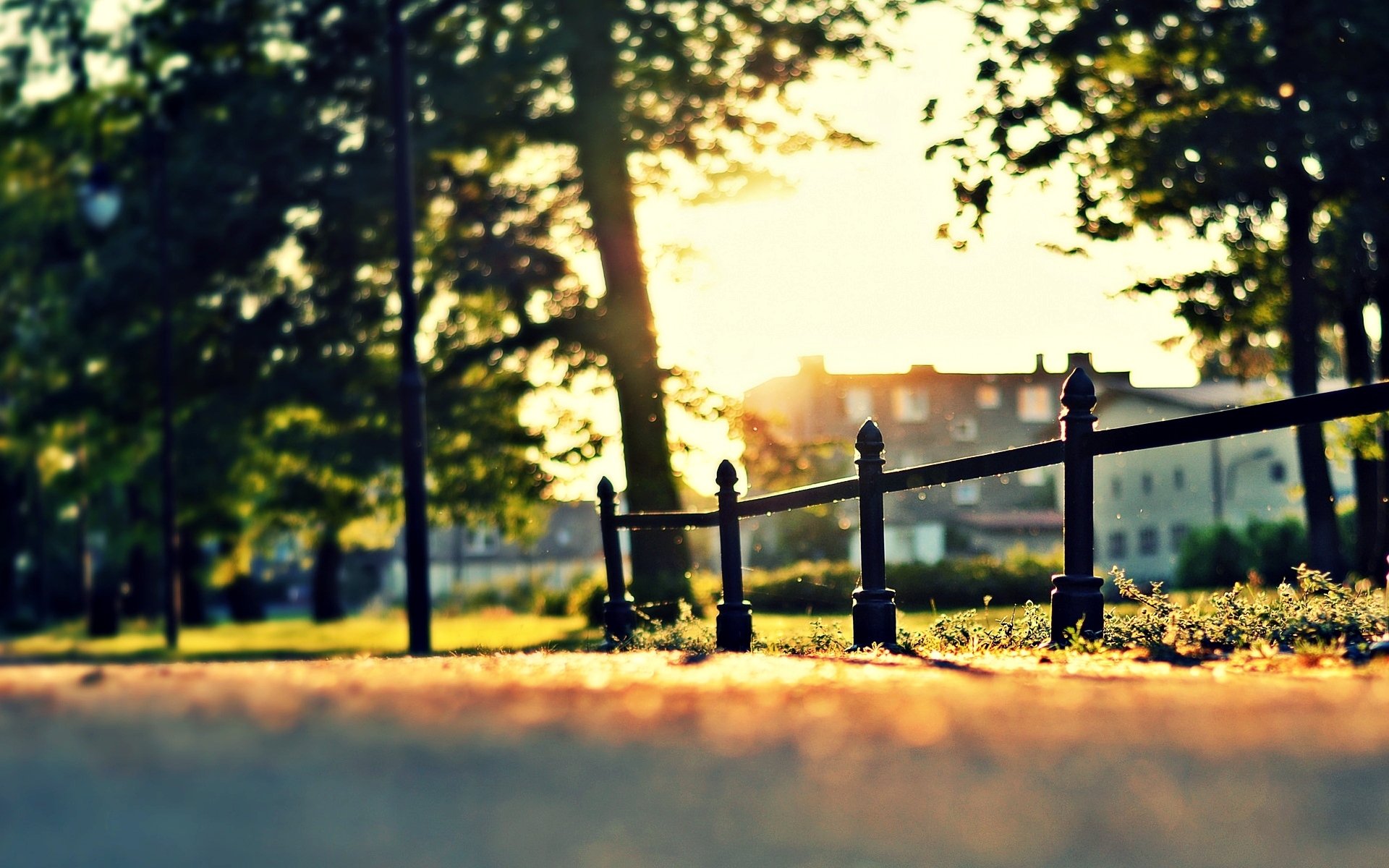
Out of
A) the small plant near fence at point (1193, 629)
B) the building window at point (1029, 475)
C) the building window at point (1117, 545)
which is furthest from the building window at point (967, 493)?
the small plant near fence at point (1193, 629)

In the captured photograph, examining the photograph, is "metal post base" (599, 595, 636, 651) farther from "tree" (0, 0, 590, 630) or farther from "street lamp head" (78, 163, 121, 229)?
"street lamp head" (78, 163, 121, 229)

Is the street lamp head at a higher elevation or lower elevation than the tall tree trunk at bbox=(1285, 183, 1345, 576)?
higher

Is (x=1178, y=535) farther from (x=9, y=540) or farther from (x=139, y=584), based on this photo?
(x=9, y=540)

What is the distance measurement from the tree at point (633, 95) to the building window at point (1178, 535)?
91.5ft

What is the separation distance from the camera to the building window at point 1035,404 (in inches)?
2493

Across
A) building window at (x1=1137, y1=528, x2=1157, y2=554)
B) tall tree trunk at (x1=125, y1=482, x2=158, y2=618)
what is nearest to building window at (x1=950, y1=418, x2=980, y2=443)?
building window at (x1=1137, y1=528, x2=1157, y2=554)

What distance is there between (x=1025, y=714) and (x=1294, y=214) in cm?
1733

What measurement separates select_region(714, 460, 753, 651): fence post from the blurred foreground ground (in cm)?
781

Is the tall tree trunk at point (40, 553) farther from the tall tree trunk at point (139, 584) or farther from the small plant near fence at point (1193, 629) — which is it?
the small plant near fence at point (1193, 629)

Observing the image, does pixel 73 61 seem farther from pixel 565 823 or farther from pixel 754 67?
pixel 565 823

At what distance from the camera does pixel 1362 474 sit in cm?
2605

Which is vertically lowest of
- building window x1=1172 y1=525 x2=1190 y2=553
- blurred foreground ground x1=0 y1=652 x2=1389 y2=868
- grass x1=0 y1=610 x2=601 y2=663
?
grass x1=0 y1=610 x2=601 y2=663

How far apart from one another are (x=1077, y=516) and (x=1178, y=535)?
47.5 m

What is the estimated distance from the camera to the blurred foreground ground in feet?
4.69
